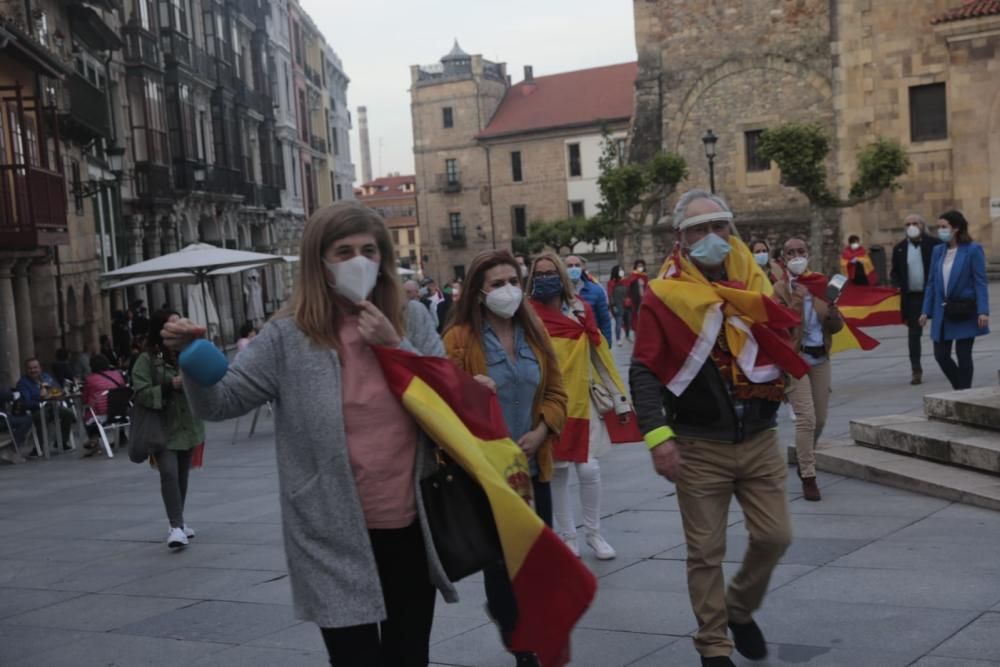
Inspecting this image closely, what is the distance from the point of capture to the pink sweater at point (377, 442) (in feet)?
11.2

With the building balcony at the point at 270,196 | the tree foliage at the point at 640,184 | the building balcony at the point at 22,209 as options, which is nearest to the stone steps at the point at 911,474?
the building balcony at the point at 22,209

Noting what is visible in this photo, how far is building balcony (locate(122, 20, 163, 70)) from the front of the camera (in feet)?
103

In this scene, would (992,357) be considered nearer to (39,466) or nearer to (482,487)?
(39,466)

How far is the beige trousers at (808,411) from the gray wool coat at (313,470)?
14.6 ft

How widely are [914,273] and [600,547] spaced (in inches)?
306

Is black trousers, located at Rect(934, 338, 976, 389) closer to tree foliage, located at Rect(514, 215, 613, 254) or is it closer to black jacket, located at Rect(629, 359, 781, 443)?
black jacket, located at Rect(629, 359, 781, 443)

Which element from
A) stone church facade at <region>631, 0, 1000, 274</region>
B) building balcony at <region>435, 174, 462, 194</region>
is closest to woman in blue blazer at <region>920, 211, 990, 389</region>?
stone church facade at <region>631, 0, 1000, 274</region>

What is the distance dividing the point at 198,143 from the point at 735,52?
1718cm

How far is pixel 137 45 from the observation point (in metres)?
31.7

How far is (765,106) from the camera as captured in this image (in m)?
38.7

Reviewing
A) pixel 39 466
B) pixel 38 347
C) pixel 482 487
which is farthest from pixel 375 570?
pixel 38 347

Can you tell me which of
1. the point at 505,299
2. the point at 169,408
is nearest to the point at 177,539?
the point at 169,408

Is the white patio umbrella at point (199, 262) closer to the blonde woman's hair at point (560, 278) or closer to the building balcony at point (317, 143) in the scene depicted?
the blonde woman's hair at point (560, 278)

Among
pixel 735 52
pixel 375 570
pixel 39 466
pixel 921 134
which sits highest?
pixel 735 52
